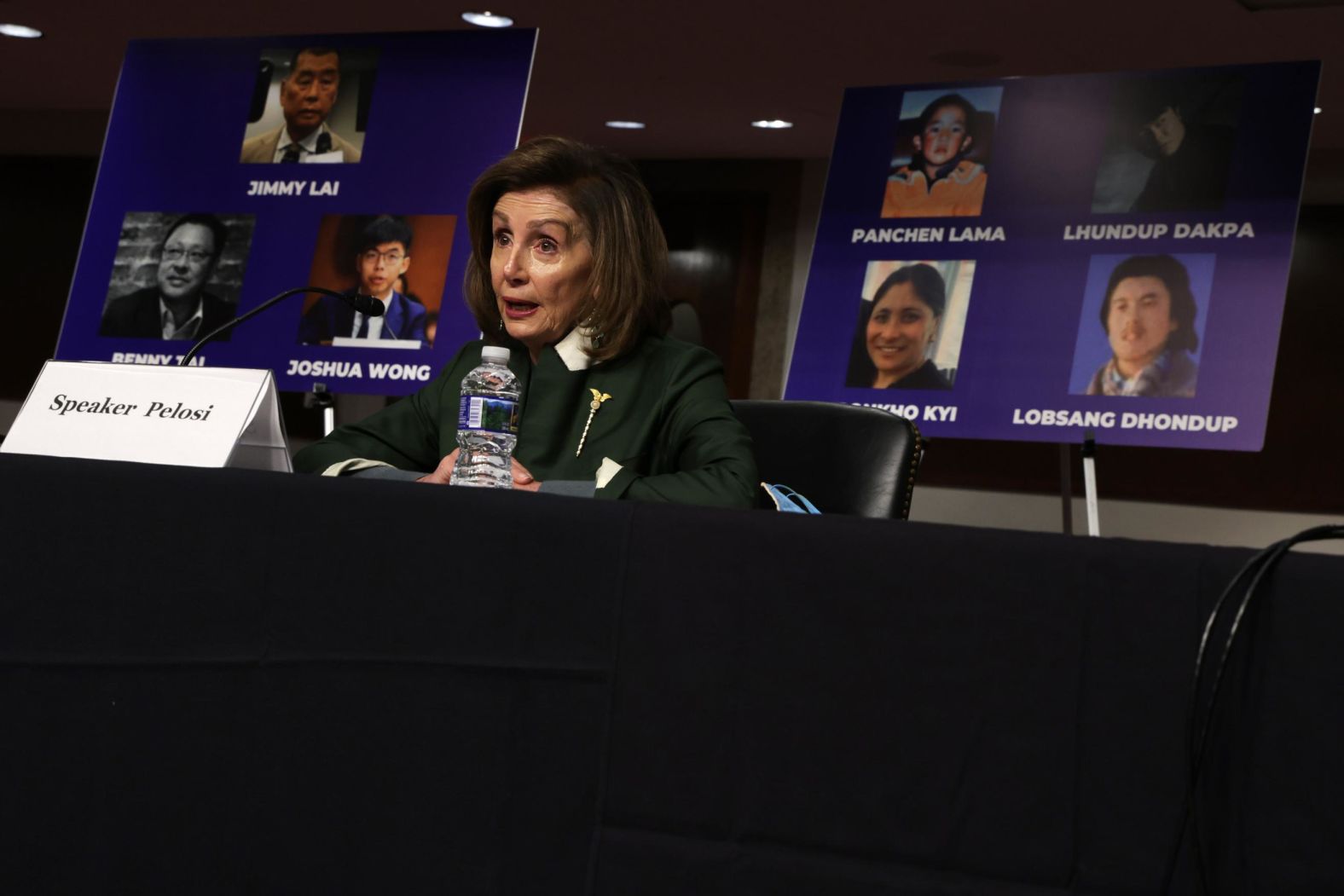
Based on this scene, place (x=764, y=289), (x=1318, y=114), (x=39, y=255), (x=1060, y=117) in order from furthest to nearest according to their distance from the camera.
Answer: (x=39, y=255) < (x=764, y=289) < (x=1318, y=114) < (x=1060, y=117)

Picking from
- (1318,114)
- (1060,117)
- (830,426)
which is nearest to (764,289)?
(1318,114)

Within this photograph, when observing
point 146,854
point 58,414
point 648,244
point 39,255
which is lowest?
point 146,854

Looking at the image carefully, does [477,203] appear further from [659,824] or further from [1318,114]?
[1318,114]

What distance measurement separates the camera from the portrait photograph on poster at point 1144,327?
3127mm

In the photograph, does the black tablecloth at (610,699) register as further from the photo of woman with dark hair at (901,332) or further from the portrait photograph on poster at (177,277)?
the photo of woman with dark hair at (901,332)

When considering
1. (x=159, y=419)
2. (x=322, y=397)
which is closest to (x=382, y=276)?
(x=322, y=397)

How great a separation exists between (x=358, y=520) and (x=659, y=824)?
35cm

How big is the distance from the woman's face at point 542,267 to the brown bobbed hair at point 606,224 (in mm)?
14

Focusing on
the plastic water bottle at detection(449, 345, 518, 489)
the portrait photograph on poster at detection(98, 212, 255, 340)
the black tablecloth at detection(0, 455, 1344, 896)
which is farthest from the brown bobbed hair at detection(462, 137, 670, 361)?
the portrait photograph on poster at detection(98, 212, 255, 340)

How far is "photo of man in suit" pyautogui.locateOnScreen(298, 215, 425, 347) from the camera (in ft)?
10.5

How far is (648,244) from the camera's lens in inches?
75.0

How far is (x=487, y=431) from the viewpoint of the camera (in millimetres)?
1669

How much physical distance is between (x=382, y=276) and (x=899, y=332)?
4.10ft

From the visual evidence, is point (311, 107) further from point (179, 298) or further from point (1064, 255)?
point (1064, 255)
